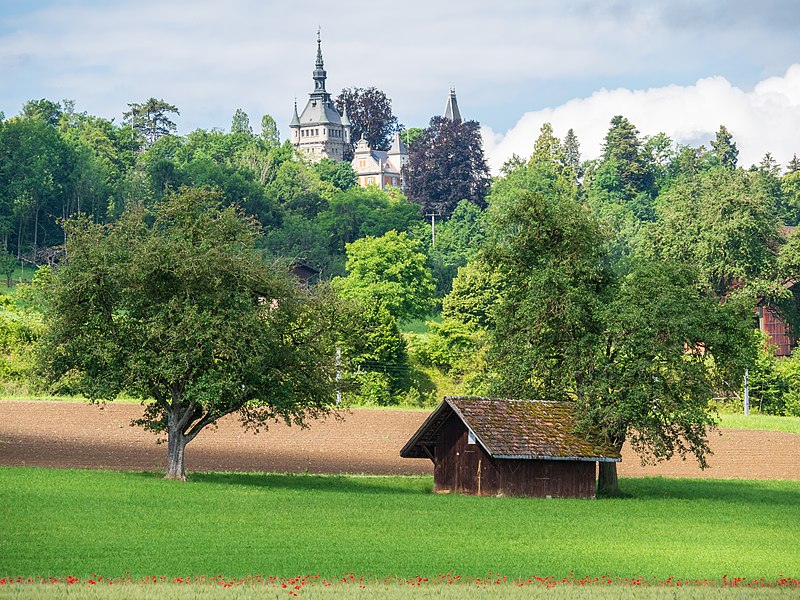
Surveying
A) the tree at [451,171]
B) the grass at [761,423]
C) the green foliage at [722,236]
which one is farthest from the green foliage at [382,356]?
the tree at [451,171]

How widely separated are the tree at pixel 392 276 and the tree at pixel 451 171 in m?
69.7

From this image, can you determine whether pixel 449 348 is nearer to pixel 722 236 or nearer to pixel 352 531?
pixel 722 236

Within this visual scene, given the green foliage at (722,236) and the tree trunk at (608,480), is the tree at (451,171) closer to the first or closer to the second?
the green foliage at (722,236)

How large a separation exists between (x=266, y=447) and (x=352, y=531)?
82.7 feet

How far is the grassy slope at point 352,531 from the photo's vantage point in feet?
96.2

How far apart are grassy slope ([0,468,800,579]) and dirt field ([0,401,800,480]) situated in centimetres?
697

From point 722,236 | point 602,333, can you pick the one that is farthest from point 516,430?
point 722,236

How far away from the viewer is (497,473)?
47.9 m

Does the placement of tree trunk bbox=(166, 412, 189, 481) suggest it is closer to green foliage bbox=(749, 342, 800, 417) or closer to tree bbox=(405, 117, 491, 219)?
green foliage bbox=(749, 342, 800, 417)

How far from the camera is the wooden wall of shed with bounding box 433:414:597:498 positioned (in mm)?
48000

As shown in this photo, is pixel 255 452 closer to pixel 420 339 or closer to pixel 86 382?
pixel 86 382

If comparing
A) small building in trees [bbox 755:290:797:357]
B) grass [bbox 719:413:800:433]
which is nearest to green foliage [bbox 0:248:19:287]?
small building in trees [bbox 755:290:797:357]

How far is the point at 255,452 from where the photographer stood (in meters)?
59.1

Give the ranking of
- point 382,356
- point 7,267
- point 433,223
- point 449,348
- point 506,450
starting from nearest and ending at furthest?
point 506,450 → point 382,356 → point 449,348 → point 7,267 → point 433,223
